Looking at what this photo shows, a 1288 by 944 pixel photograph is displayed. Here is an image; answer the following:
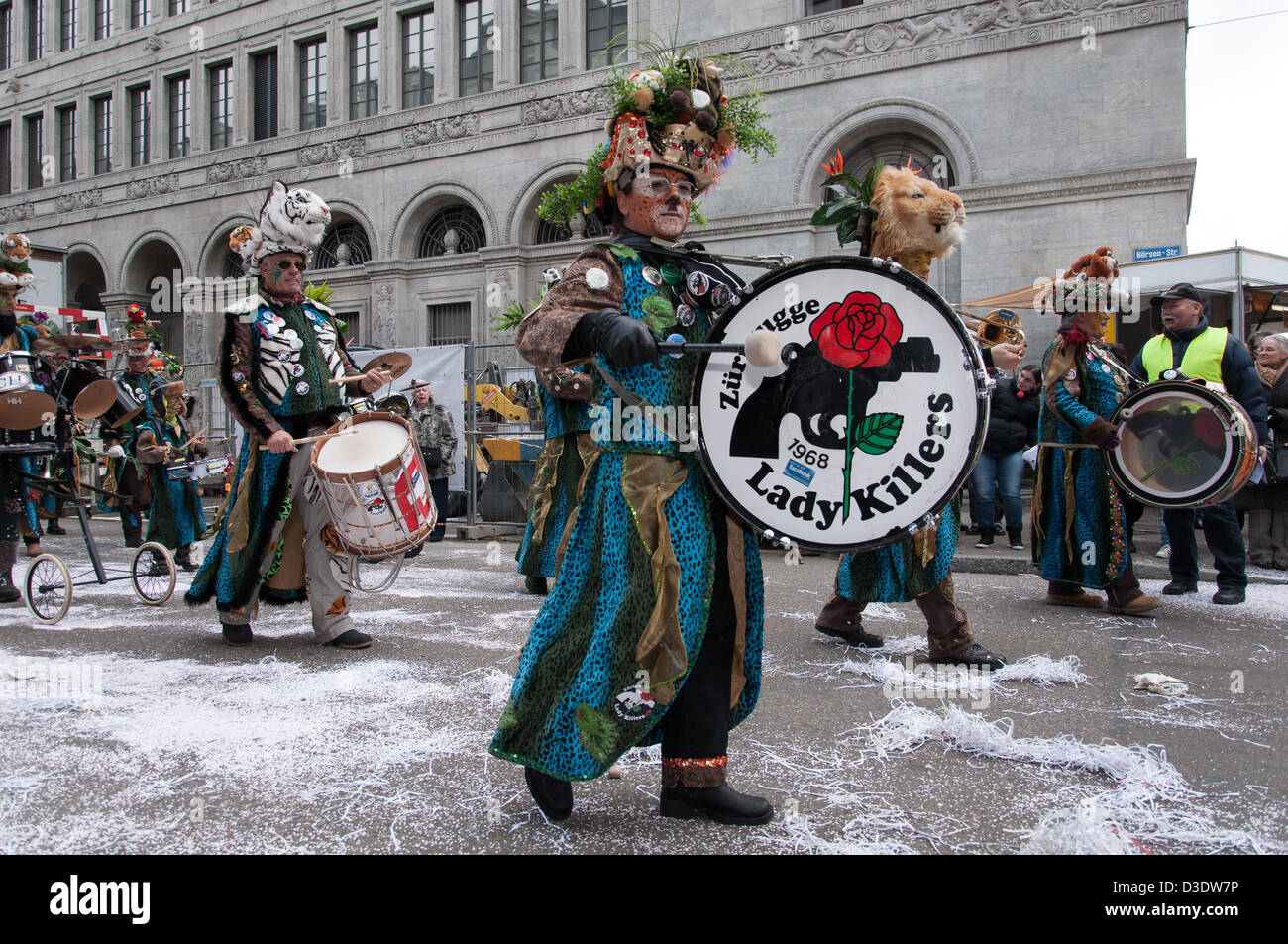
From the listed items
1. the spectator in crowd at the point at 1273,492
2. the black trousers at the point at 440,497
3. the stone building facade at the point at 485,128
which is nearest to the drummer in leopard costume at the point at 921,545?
the spectator in crowd at the point at 1273,492

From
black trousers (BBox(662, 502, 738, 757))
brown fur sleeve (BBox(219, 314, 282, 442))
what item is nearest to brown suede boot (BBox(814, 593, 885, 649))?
black trousers (BBox(662, 502, 738, 757))

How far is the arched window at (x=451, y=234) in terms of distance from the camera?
2044 cm

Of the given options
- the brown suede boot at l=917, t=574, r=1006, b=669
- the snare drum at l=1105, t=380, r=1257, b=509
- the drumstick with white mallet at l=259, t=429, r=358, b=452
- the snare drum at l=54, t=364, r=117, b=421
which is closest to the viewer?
the brown suede boot at l=917, t=574, r=1006, b=669

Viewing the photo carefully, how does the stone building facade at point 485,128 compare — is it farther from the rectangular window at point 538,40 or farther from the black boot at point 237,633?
the black boot at point 237,633

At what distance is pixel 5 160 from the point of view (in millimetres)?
28578

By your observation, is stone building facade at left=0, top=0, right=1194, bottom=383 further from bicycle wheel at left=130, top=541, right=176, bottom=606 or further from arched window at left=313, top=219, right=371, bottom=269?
bicycle wheel at left=130, top=541, right=176, bottom=606

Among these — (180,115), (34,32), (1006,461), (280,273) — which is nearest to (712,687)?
(280,273)

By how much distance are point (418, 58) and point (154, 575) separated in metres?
17.6

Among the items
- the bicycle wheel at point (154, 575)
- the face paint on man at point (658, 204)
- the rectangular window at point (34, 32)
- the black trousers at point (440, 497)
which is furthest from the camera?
the rectangular window at point (34, 32)

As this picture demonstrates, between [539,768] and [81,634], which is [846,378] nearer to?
[539,768]

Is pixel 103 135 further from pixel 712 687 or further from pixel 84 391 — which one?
pixel 712 687

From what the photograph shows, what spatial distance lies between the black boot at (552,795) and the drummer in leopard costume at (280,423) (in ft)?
8.99

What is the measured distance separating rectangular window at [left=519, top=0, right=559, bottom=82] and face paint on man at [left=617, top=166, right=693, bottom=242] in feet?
59.5

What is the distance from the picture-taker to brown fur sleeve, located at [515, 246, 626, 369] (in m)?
2.61
